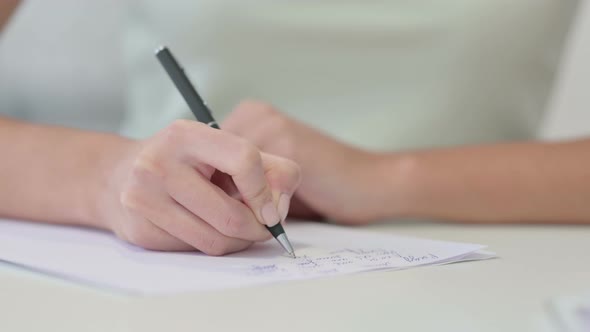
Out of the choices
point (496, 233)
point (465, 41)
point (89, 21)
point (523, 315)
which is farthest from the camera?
point (89, 21)

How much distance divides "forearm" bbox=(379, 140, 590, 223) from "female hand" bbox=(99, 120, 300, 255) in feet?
0.71

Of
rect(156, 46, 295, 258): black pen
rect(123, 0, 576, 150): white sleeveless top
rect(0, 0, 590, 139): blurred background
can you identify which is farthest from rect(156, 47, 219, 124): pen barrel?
rect(0, 0, 590, 139): blurred background

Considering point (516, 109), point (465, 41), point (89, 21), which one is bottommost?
point (516, 109)

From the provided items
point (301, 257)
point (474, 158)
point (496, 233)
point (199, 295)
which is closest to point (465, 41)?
point (474, 158)

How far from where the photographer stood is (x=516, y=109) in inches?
38.8

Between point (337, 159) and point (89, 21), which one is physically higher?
point (89, 21)

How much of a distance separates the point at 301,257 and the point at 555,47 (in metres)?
0.61

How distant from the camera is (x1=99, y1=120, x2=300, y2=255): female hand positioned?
0.49 meters

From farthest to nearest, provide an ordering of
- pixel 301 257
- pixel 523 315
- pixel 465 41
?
pixel 465 41 < pixel 301 257 < pixel 523 315

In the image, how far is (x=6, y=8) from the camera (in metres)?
0.77

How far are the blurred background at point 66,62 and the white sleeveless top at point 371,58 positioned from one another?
0.14m

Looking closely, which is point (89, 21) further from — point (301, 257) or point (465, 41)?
point (301, 257)

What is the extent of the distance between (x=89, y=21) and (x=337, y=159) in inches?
21.9

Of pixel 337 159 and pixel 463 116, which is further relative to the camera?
pixel 463 116
